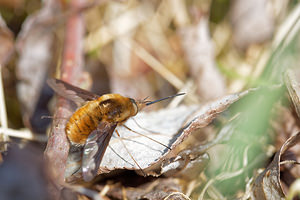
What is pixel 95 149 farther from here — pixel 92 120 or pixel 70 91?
pixel 70 91

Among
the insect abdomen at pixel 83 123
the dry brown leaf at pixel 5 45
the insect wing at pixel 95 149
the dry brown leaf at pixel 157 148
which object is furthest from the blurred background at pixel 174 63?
the insect wing at pixel 95 149

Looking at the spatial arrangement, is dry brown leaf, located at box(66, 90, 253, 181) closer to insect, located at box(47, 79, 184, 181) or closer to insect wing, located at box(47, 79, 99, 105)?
insect, located at box(47, 79, 184, 181)

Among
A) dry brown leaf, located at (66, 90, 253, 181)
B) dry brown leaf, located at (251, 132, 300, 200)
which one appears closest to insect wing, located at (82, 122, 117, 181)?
dry brown leaf, located at (66, 90, 253, 181)

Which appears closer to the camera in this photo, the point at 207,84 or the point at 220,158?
the point at 220,158

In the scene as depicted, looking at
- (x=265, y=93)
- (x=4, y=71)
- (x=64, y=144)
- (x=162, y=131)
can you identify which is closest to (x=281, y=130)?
(x=265, y=93)

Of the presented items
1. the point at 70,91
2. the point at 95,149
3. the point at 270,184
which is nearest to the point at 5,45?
the point at 70,91

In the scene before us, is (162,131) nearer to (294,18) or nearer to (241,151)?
(241,151)
